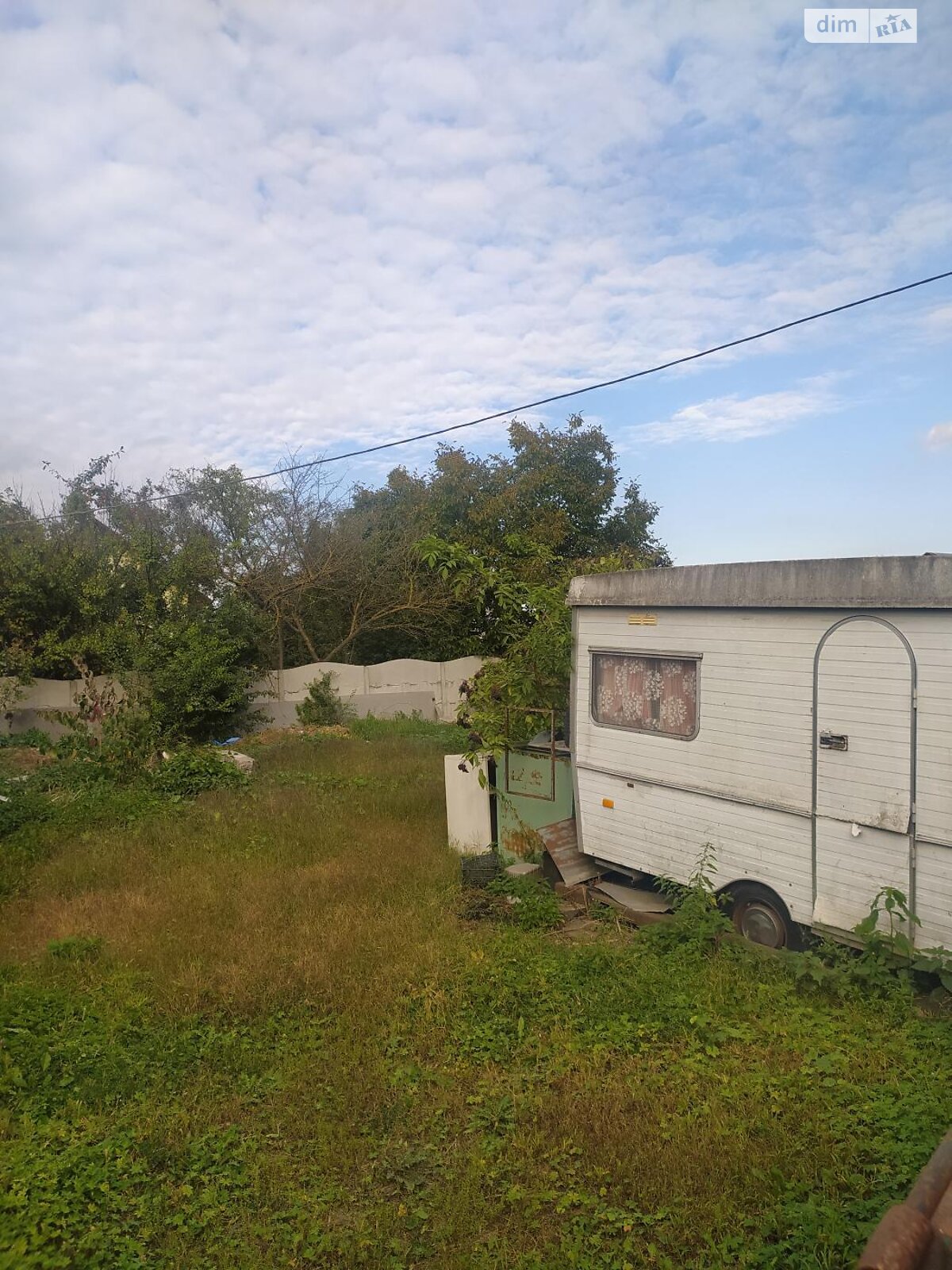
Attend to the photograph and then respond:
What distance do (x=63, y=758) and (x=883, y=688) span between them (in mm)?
11157

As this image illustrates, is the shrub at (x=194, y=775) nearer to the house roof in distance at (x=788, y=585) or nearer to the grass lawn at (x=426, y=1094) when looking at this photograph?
the grass lawn at (x=426, y=1094)

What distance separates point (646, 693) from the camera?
21.6 ft

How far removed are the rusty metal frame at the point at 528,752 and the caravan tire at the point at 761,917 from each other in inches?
80.1

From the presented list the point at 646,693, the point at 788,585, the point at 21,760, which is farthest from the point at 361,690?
the point at 788,585

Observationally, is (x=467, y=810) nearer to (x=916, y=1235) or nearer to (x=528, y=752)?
(x=528, y=752)

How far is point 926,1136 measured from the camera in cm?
349

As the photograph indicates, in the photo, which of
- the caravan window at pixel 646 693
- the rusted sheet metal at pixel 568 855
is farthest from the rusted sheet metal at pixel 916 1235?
the rusted sheet metal at pixel 568 855

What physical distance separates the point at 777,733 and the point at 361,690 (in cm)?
1592

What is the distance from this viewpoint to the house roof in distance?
4.84m

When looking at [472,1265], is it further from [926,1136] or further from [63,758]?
[63,758]

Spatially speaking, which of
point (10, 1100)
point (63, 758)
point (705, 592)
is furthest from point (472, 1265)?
point (63, 758)

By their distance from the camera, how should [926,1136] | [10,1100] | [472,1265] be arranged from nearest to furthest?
1. [472,1265]
2. [926,1136]
3. [10,1100]

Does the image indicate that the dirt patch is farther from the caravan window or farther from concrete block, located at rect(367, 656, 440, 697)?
the caravan window

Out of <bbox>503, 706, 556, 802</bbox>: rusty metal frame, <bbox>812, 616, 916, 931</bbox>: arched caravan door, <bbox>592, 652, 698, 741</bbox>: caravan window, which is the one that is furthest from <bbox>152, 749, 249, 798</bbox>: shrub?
<bbox>812, 616, 916, 931</bbox>: arched caravan door
